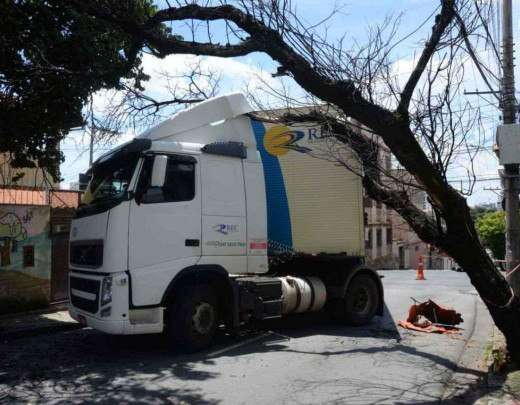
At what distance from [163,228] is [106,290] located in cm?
112

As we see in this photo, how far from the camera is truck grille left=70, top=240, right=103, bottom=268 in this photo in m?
7.30

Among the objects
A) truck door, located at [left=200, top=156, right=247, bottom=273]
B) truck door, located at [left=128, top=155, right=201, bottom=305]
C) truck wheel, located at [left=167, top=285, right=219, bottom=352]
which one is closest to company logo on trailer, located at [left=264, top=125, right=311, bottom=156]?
truck door, located at [left=200, top=156, right=247, bottom=273]

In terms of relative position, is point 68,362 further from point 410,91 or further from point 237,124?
point 410,91

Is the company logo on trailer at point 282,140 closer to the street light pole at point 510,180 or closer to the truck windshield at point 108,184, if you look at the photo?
the truck windshield at point 108,184

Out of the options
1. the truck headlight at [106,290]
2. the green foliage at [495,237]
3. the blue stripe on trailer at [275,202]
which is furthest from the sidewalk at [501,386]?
the green foliage at [495,237]

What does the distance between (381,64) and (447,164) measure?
1.78 m

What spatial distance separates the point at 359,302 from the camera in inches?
412

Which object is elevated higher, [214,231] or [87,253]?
[214,231]

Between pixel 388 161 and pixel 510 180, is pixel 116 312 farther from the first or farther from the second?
pixel 510 180

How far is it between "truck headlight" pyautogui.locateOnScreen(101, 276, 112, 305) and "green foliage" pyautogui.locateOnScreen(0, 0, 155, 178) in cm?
328

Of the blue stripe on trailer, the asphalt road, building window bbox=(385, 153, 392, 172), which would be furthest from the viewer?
the blue stripe on trailer

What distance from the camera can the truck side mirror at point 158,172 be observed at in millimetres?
7227

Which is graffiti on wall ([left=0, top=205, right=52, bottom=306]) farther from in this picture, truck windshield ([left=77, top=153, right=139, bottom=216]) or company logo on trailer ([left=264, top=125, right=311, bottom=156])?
company logo on trailer ([left=264, top=125, right=311, bottom=156])

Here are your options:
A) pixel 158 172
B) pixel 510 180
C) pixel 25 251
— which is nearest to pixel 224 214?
pixel 158 172
